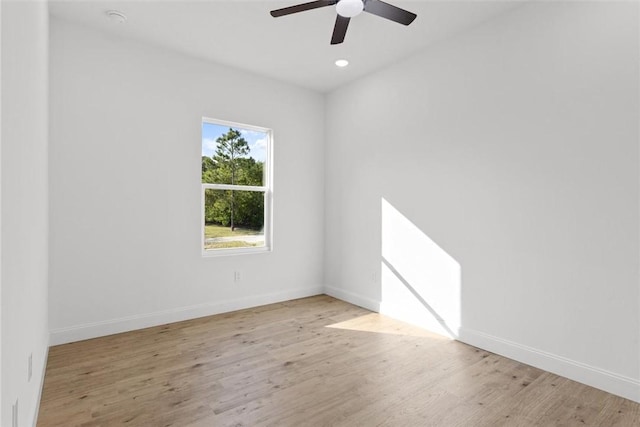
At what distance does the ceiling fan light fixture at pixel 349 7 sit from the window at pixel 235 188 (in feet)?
7.22

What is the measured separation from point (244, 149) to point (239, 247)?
122 centimetres

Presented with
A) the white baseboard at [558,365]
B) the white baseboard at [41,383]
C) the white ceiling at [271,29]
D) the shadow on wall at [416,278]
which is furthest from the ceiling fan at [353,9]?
the white baseboard at [41,383]

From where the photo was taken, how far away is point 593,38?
8.23 feet

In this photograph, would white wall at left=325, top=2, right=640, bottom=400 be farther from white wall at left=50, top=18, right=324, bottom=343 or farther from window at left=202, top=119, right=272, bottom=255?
white wall at left=50, top=18, right=324, bottom=343

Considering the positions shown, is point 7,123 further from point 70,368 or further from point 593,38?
point 593,38

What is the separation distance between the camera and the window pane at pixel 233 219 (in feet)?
13.5

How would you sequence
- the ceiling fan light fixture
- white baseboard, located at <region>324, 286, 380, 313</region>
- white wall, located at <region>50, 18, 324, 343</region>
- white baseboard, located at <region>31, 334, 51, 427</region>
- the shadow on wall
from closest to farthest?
white baseboard, located at <region>31, 334, 51, 427</region> → the ceiling fan light fixture → white wall, located at <region>50, 18, 324, 343</region> → the shadow on wall → white baseboard, located at <region>324, 286, 380, 313</region>

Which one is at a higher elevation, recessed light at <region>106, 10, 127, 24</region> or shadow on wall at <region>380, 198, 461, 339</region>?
recessed light at <region>106, 10, 127, 24</region>

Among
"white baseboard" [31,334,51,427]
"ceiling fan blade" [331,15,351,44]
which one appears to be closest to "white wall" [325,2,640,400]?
"ceiling fan blade" [331,15,351,44]

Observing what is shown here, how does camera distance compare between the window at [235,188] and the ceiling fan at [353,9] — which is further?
the window at [235,188]

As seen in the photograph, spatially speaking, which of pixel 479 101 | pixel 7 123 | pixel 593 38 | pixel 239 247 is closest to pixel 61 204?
pixel 239 247

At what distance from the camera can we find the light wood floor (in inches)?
82.8

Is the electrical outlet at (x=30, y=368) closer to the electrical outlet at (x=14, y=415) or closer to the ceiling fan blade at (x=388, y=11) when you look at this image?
the electrical outlet at (x=14, y=415)

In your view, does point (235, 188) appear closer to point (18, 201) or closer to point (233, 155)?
point (233, 155)
